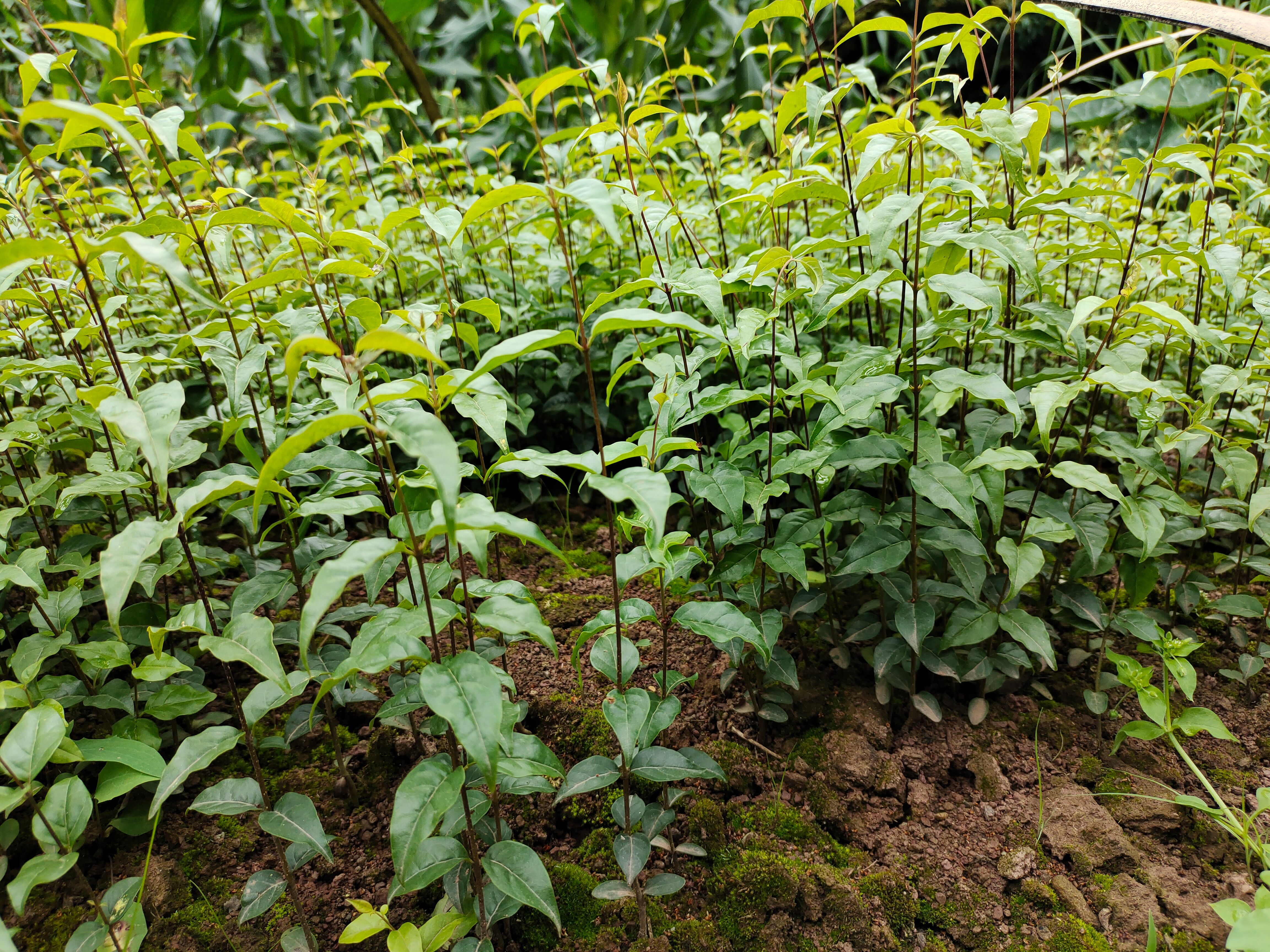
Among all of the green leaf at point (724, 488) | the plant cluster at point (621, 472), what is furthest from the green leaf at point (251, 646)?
the green leaf at point (724, 488)

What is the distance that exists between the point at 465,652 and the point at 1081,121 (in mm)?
5204

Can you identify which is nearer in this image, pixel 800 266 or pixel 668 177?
pixel 800 266

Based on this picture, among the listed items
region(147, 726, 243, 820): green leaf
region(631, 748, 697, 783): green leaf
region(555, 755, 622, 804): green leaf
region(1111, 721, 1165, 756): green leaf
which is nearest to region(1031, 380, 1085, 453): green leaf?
region(1111, 721, 1165, 756): green leaf

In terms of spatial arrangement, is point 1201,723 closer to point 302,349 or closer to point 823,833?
point 823,833

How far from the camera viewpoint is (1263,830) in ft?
4.70

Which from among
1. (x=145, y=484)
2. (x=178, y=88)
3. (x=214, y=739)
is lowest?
(x=214, y=739)

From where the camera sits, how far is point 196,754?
120 cm

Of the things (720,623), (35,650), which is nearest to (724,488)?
(720,623)

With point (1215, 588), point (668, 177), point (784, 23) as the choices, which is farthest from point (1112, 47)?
point (1215, 588)

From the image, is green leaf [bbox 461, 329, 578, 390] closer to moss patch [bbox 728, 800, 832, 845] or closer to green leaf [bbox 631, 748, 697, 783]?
green leaf [bbox 631, 748, 697, 783]

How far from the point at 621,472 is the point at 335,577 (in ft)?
1.38

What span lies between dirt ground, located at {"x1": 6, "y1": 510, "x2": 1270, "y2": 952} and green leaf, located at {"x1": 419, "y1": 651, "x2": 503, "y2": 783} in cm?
64

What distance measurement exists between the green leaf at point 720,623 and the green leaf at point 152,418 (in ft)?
2.90

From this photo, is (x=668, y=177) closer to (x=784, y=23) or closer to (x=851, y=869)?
(x=851, y=869)
